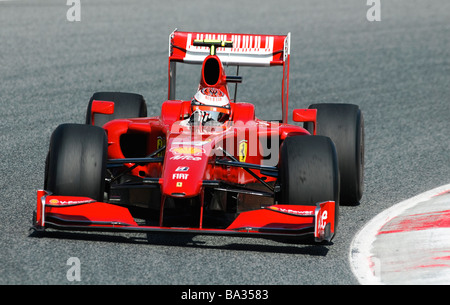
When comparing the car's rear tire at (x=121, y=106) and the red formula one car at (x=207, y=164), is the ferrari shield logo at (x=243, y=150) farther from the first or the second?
the car's rear tire at (x=121, y=106)

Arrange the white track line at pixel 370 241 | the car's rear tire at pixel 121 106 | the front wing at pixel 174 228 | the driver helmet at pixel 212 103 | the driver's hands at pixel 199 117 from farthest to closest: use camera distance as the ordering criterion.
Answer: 1. the car's rear tire at pixel 121 106
2. the driver helmet at pixel 212 103
3. the driver's hands at pixel 199 117
4. the front wing at pixel 174 228
5. the white track line at pixel 370 241

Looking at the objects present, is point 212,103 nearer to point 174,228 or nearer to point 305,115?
point 305,115

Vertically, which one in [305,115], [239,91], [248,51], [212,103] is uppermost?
[248,51]

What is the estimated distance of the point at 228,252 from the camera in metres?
7.12

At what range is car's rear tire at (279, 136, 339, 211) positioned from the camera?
288 inches

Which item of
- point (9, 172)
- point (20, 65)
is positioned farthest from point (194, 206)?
point (20, 65)

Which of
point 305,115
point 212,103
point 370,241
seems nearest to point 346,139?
point 305,115

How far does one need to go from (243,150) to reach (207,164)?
1.00m

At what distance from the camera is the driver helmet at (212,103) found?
8383mm

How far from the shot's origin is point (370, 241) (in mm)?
7613

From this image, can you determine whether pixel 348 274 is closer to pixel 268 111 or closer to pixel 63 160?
pixel 63 160

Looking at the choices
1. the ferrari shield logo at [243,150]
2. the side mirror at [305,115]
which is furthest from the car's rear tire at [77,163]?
the side mirror at [305,115]

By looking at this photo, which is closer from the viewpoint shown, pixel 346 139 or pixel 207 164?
pixel 207 164

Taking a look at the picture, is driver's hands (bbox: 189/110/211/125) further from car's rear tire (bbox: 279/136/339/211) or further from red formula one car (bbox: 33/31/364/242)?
car's rear tire (bbox: 279/136/339/211)
